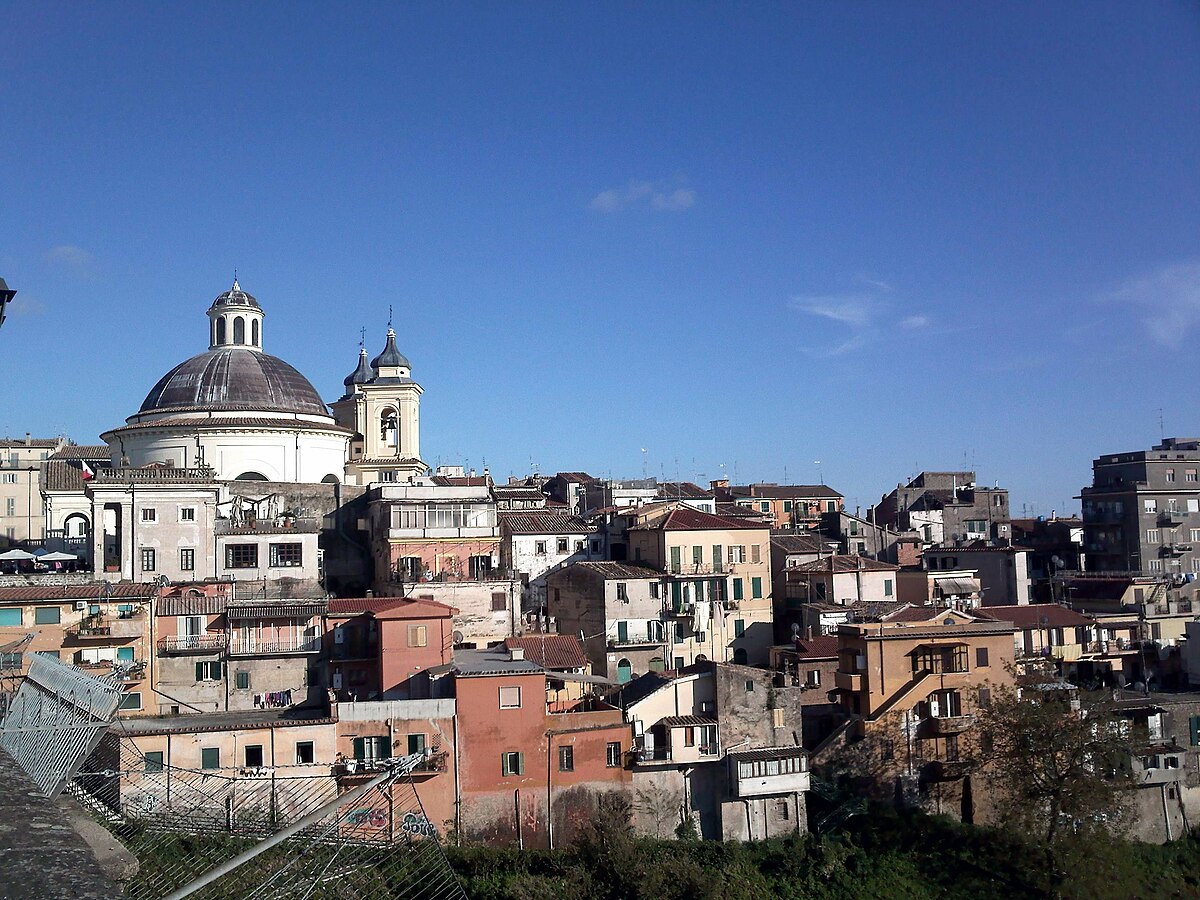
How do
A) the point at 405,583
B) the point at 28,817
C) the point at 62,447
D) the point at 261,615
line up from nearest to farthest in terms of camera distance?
the point at 28,817 < the point at 261,615 < the point at 405,583 < the point at 62,447

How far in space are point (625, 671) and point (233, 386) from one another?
23514 mm

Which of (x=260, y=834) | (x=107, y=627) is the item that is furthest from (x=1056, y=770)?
(x=107, y=627)

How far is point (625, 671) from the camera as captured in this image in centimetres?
3928

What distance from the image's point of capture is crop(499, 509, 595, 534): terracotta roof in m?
46.1

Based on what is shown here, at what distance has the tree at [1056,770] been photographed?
3091 centimetres

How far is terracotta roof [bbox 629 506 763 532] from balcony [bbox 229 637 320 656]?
44.7 feet

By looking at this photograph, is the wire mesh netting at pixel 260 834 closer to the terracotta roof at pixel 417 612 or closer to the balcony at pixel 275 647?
the terracotta roof at pixel 417 612

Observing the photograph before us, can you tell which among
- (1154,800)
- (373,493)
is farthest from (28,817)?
(373,493)

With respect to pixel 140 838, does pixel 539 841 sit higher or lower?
lower

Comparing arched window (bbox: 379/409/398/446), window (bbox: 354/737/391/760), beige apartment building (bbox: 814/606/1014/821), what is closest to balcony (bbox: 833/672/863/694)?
beige apartment building (bbox: 814/606/1014/821)

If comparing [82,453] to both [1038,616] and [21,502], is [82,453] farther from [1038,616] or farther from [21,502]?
[1038,616]

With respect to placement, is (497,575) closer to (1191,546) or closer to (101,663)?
(101,663)

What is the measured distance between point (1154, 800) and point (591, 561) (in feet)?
68.8

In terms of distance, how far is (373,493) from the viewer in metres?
46.1
